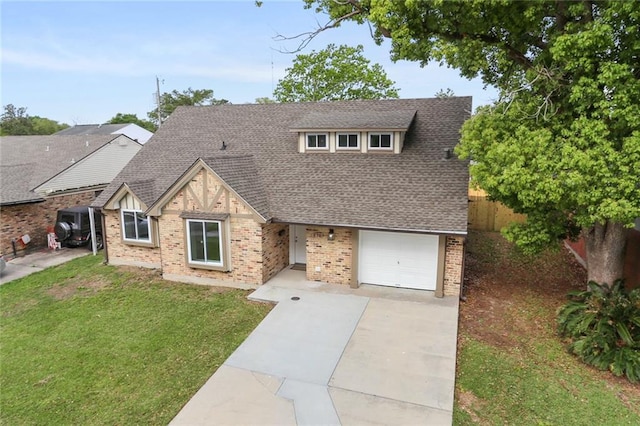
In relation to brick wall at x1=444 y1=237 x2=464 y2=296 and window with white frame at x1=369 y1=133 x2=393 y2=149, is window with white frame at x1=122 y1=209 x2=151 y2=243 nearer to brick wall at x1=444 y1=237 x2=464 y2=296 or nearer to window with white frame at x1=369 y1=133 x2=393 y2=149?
window with white frame at x1=369 y1=133 x2=393 y2=149

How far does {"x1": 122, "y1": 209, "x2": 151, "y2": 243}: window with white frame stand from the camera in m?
14.2

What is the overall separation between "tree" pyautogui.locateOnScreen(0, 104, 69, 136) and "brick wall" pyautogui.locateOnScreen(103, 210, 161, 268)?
56293 millimetres

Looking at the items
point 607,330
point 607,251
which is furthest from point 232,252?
point 607,251

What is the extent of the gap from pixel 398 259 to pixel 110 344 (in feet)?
26.8

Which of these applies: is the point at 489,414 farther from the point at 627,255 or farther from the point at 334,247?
the point at 627,255

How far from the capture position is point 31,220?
680 inches

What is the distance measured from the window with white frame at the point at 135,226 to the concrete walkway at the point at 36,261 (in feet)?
11.9

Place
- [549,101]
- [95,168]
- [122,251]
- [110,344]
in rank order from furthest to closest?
[95,168] → [122,251] → [110,344] → [549,101]

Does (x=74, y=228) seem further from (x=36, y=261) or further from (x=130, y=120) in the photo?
(x=130, y=120)

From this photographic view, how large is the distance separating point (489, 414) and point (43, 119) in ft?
272

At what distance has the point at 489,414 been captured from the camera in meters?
6.59

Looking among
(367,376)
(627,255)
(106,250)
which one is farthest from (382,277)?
(106,250)

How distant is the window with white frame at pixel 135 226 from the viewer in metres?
14.2

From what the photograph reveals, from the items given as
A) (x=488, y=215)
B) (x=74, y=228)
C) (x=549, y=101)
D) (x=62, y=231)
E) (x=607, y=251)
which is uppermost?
(x=549, y=101)
